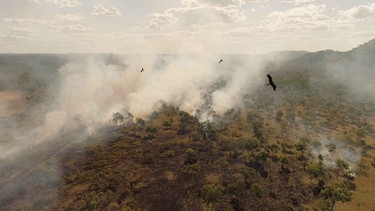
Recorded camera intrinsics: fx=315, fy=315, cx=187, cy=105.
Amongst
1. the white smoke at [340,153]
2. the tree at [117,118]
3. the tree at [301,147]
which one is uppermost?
the tree at [117,118]

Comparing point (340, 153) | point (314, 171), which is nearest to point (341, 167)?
point (314, 171)

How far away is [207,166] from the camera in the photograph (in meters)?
90.1

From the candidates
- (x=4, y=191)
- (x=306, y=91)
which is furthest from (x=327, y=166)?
(x=306, y=91)

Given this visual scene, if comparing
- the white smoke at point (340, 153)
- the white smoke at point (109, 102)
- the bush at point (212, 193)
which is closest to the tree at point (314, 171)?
the white smoke at point (340, 153)

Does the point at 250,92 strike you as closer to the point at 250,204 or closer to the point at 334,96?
the point at 334,96

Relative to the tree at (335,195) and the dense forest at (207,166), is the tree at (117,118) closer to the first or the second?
the dense forest at (207,166)

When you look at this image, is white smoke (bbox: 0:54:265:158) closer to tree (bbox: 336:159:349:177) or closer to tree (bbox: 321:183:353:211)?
tree (bbox: 336:159:349:177)

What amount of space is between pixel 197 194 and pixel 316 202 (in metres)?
27.0

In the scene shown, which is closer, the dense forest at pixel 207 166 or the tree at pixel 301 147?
the dense forest at pixel 207 166

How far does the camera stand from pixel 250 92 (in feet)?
626

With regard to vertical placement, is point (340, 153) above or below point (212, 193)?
below

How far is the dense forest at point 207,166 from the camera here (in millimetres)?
71500

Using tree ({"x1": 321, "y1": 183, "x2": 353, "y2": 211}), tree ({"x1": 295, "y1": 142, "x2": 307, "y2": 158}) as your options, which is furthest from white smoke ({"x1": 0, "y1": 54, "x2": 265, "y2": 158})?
tree ({"x1": 321, "y1": 183, "x2": 353, "y2": 211})

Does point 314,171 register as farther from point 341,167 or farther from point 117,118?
point 117,118
